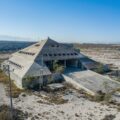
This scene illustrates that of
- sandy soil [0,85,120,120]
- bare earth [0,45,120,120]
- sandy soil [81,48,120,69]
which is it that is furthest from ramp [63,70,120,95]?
sandy soil [81,48,120,69]

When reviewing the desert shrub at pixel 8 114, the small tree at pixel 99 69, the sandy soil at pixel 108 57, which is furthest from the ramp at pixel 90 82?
the sandy soil at pixel 108 57

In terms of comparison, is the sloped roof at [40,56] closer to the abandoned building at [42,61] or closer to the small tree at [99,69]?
the abandoned building at [42,61]

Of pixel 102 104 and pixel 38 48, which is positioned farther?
pixel 38 48

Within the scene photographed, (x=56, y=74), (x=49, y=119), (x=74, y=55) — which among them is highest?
(x=74, y=55)

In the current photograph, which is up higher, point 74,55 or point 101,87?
point 74,55

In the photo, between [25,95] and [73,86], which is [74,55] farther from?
[25,95]

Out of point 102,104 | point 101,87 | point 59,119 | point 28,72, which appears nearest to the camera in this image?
point 59,119

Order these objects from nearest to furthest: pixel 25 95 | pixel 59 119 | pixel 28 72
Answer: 1. pixel 59 119
2. pixel 25 95
3. pixel 28 72

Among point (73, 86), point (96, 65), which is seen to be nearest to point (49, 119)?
point (73, 86)
